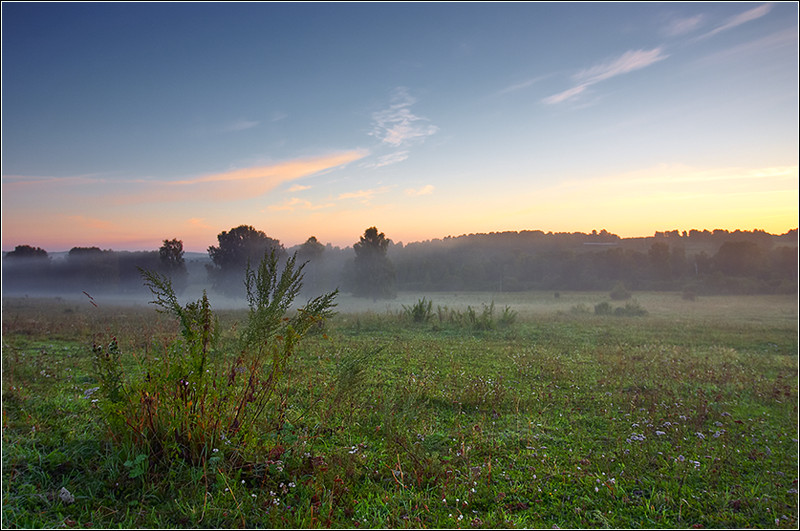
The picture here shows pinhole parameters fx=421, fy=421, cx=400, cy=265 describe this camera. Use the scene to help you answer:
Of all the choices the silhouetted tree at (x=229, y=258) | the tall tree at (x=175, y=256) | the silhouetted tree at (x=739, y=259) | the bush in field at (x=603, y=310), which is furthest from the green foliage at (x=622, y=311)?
the silhouetted tree at (x=739, y=259)

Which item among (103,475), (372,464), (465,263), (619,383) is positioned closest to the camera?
(103,475)

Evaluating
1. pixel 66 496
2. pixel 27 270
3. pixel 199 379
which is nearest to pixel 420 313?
pixel 199 379

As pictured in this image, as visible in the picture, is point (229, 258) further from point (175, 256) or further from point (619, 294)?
point (619, 294)

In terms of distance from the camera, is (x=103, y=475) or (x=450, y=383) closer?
(x=103, y=475)

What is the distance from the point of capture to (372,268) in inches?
1438

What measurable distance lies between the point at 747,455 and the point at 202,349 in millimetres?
5785

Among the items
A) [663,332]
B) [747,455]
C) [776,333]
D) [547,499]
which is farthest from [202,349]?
[776,333]

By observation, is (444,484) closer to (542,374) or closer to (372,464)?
(372,464)

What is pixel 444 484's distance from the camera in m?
3.57

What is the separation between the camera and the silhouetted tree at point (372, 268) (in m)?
36.2

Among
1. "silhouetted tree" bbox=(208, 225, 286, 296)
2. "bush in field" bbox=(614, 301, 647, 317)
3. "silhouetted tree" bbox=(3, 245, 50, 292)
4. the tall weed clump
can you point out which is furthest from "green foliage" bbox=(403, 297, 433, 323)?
"silhouetted tree" bbox=(3, 245, 50, 292)

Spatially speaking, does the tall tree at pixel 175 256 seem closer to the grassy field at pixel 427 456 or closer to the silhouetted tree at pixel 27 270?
the grassy field at pixel 427 456

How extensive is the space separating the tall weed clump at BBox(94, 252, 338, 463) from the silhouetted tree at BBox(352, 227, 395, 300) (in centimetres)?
3152

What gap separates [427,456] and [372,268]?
1285 inches
